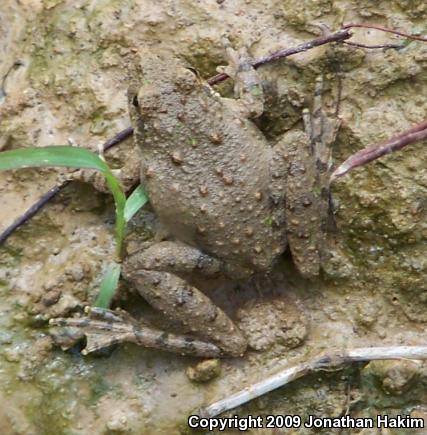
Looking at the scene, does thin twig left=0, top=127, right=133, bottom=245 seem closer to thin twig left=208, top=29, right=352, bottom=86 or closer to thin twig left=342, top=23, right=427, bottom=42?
thin twig left=208, top=29, right=352, bottom=86

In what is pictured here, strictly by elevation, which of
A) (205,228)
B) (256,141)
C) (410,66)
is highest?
(410,66)

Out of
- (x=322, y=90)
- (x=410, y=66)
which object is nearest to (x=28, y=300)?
(x=322, y=90)

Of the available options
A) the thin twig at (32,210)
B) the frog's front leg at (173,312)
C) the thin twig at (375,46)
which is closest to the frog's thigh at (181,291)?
the frog's front leg at (173,312)

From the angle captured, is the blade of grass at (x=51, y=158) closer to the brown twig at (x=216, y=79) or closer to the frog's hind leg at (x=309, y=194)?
the brown twig at (x=216, y=79)

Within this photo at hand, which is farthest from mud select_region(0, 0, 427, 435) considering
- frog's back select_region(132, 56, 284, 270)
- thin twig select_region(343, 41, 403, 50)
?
frog's back select_region(132, 56, 284, 270)

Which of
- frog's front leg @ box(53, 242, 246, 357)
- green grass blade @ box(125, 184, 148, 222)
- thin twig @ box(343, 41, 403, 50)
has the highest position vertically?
thin twig @ box(343, 41, 403, 50)

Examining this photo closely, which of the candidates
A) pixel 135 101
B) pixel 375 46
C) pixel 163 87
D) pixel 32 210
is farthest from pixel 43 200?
pixel 375 46

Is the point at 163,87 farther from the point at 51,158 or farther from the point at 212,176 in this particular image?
Result: the point at 51,158

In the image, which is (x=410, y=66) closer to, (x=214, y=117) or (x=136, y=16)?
(x=214, y=117)
